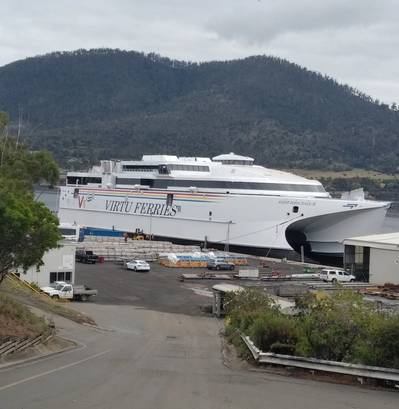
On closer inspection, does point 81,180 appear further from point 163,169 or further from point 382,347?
point 382,347

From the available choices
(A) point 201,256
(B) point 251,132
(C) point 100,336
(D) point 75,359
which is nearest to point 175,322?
(C) point 100,336

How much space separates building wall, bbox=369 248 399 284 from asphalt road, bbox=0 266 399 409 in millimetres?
18212

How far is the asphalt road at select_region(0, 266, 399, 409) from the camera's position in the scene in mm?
10203

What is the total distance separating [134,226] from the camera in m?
60.1

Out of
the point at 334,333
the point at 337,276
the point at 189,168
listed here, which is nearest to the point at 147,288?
the point at 337,276

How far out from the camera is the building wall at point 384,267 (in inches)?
1371

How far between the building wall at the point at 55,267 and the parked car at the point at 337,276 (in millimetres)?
12784

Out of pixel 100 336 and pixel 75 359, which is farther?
pixel 100 336

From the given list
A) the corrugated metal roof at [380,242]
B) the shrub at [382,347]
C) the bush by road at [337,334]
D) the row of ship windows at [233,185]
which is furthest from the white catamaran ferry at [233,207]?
the shrub at [382,347]

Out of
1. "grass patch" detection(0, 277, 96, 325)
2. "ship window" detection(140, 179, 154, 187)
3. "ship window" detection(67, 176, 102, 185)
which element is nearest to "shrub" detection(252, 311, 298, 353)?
"grass patch" detection(0, 277, 96, 325)

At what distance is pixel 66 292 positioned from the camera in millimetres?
28375

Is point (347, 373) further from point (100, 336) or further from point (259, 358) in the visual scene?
point (100, 336)

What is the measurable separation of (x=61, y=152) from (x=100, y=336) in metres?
161

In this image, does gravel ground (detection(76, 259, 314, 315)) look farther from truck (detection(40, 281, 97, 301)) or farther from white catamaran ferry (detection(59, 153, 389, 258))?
white catamaran ferry (detection(59, 153, 389, 258))
